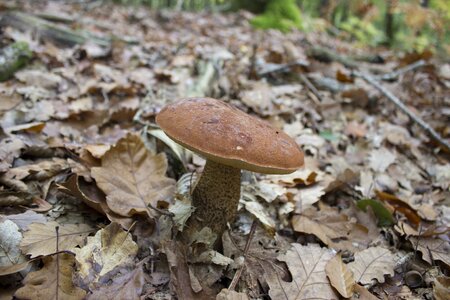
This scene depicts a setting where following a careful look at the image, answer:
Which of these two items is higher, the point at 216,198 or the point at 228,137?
the point at 228,137

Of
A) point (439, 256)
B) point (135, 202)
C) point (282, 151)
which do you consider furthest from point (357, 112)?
point (135, 202)

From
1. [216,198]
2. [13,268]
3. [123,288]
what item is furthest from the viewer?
[216,198]

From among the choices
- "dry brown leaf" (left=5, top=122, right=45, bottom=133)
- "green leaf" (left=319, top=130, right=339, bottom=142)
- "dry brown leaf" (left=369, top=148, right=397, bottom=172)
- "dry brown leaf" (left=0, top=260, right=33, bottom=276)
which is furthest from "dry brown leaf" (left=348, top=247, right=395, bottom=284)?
"dry brown leaf" (left=5, top=122, right=45, bottom=133)

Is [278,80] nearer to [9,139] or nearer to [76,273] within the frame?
[9,139]

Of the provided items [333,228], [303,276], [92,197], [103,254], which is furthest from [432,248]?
[92,197]

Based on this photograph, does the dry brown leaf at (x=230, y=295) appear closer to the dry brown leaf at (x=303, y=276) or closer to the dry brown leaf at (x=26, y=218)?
the dry brown leaf at (x=303, y=276)

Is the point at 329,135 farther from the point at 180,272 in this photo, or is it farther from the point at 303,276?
the point at 180,272

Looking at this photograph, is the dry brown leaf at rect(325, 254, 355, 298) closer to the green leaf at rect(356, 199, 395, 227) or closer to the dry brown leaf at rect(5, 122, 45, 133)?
the green leaf at rect(356, 199, 395, 227)
